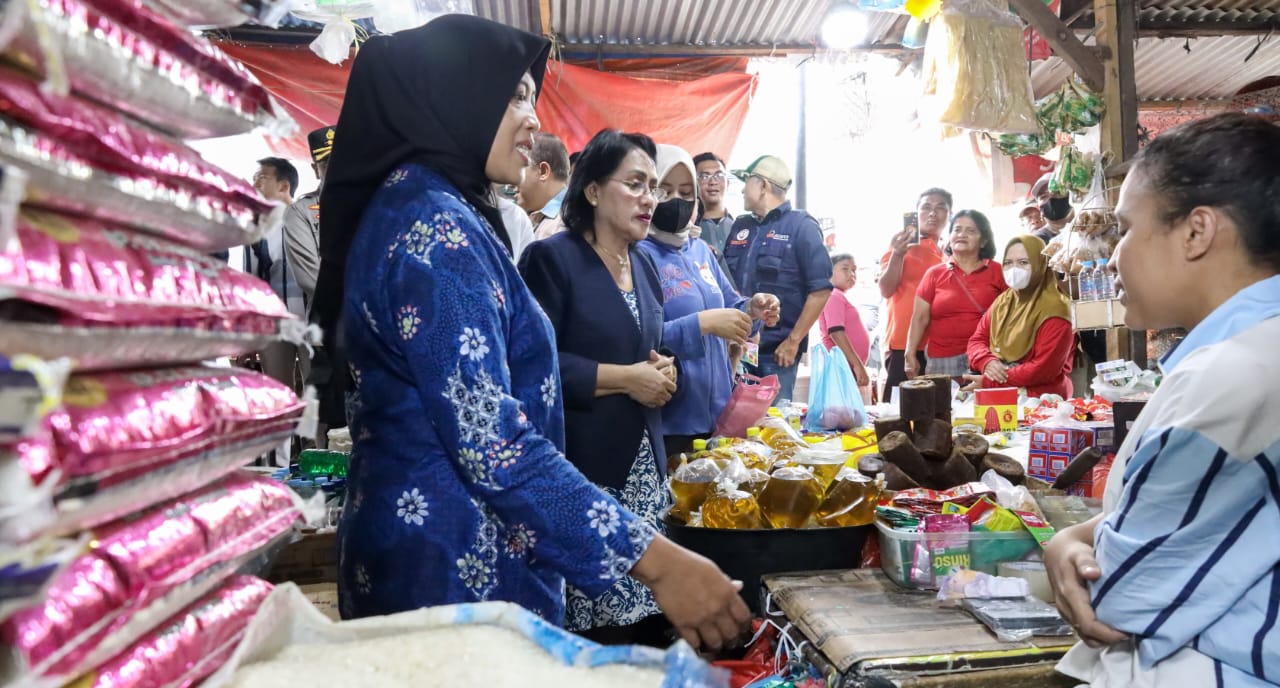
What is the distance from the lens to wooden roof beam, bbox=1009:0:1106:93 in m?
4.45

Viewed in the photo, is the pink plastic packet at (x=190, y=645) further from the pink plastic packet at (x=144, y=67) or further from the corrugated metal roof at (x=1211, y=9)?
the corrugated metal roof at (x=1211, y=9)

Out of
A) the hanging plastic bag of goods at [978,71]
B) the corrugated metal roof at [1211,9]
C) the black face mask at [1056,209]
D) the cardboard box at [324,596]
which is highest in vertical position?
the corrugated metal roof at [1211,9]

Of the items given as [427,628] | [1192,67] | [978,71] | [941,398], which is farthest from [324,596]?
[1192,67]

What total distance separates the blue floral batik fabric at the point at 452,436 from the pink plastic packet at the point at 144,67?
44cm

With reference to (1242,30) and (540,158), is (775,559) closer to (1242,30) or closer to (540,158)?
(540,158)

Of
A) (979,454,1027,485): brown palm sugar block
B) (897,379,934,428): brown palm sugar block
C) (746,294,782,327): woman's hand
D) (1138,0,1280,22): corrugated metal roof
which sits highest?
(1138,0,1280,22): corrugated metal roof

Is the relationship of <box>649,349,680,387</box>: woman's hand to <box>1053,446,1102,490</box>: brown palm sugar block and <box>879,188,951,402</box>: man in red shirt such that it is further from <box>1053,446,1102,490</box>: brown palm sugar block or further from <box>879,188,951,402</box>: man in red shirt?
<box>879,188,951,402</box>: man in red shirt

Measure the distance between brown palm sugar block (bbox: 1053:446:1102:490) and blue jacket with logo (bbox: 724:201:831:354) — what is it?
2765mm

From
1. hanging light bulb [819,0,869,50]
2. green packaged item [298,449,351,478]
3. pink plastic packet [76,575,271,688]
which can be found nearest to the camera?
pink plastic packet [76,575,271,688]

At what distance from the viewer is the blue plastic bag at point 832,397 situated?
11.8 ft

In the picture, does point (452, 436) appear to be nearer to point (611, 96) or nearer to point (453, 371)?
point (453, 371)

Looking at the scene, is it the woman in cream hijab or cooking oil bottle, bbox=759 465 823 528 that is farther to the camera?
the woman in cream hijab

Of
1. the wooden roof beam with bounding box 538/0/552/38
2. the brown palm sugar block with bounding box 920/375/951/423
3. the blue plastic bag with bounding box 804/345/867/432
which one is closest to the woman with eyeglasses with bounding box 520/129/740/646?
the brown palm sugar block with bounding box 920/375/951/423

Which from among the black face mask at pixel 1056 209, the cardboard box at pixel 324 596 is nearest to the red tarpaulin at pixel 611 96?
the black face mask at pixel 1056 209
